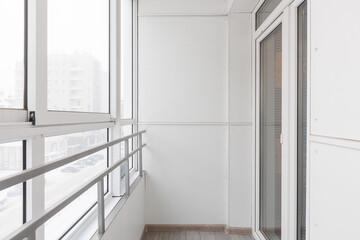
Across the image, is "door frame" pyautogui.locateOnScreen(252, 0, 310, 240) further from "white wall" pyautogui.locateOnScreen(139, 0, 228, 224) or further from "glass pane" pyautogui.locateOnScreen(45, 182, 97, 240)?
"glass pane" pyautogui.locateOnScreen(45, 182, 97, 240)

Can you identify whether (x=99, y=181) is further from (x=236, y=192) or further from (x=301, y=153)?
(x=236, y=192)

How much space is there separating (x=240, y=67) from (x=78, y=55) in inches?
65.3

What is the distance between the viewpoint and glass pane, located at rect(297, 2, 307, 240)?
139 cm

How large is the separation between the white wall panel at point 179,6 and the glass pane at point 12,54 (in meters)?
1.90

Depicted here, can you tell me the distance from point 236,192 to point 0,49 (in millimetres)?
2320

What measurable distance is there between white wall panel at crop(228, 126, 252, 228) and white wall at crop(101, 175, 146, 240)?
93cm

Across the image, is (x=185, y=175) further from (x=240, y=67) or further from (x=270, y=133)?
(x=240, y=67)

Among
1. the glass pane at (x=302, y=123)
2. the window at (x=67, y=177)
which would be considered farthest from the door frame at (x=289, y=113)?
the window at (x=67, y=177)

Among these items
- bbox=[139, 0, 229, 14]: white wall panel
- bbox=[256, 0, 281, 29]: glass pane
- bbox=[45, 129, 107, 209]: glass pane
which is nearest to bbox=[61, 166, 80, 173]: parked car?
bbox=[45, 129, 107, 209]: glass pane

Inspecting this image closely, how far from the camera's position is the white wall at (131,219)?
4.69 ft
